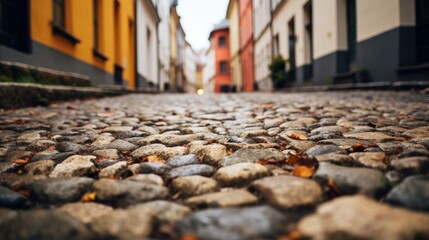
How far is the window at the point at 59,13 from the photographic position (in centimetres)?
583

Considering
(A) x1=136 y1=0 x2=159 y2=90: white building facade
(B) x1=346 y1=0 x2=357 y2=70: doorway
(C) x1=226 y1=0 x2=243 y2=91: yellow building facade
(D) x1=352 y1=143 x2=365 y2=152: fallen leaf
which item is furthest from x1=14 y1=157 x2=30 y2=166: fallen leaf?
(C) x1=226 y1=0 x2=243 y2=91: yellow building facade

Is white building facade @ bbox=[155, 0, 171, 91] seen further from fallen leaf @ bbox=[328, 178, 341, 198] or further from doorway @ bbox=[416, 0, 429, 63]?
fallen leaf @ bbox=[328, 178, 341, 198]

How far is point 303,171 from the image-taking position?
133 cm

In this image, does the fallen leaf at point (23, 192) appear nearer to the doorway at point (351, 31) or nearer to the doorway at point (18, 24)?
the doorway at point (18, 24)

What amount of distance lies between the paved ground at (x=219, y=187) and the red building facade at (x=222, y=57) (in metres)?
35.0

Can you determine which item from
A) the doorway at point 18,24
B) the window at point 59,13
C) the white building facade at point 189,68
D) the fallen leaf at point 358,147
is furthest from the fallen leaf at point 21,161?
the white building facade at point 189,68

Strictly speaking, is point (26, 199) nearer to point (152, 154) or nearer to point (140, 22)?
point (152, 154)

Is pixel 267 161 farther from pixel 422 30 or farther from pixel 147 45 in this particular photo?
pixel 147 45

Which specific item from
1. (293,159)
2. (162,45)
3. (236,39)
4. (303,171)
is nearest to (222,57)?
(236,39)

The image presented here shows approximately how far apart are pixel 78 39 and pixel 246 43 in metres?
19.9

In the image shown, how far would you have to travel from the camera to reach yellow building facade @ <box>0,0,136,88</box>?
484 centimetres

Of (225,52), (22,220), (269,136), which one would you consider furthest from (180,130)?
Result: (225,52)

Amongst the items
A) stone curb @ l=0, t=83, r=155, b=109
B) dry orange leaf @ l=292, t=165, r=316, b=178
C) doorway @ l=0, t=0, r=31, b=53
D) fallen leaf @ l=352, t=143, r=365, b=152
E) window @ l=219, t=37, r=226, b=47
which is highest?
window @ l=219, t=37, r=226, b=47

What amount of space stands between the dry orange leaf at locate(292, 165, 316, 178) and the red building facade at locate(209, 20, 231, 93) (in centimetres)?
3559
